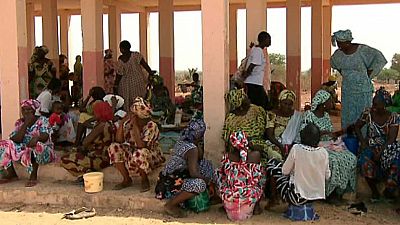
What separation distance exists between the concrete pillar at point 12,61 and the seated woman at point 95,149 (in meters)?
1.20

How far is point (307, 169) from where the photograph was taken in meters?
5.20

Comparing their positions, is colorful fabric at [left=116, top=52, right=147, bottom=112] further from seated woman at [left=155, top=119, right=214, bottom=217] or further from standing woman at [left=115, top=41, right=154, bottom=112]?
seated woman at [left=155, top=119, right=214, bottom=217]

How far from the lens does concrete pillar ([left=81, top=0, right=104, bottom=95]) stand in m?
8.96

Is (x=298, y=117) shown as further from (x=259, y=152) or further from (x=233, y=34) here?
(x=233, y=34)

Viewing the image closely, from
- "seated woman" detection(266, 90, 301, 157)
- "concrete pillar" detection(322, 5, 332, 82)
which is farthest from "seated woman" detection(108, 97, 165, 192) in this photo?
"concrete pillar" detection(322, 5, 332, 82)

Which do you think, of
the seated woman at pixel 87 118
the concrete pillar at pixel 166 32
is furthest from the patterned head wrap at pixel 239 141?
the concrete pillar at pixel 166 32

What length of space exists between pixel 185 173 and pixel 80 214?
1.23 meters

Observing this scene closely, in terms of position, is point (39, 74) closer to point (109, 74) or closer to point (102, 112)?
point (109, 74)

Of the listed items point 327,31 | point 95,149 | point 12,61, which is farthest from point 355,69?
point 327,31

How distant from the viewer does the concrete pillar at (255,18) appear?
7734 millimetres

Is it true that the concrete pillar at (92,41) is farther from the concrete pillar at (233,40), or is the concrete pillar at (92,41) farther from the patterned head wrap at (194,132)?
the concrete pillar at (233,40)

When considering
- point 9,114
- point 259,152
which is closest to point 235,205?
point 259,152

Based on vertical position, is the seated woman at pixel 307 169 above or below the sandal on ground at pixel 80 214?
above

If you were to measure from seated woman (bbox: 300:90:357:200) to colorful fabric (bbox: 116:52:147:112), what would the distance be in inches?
134
